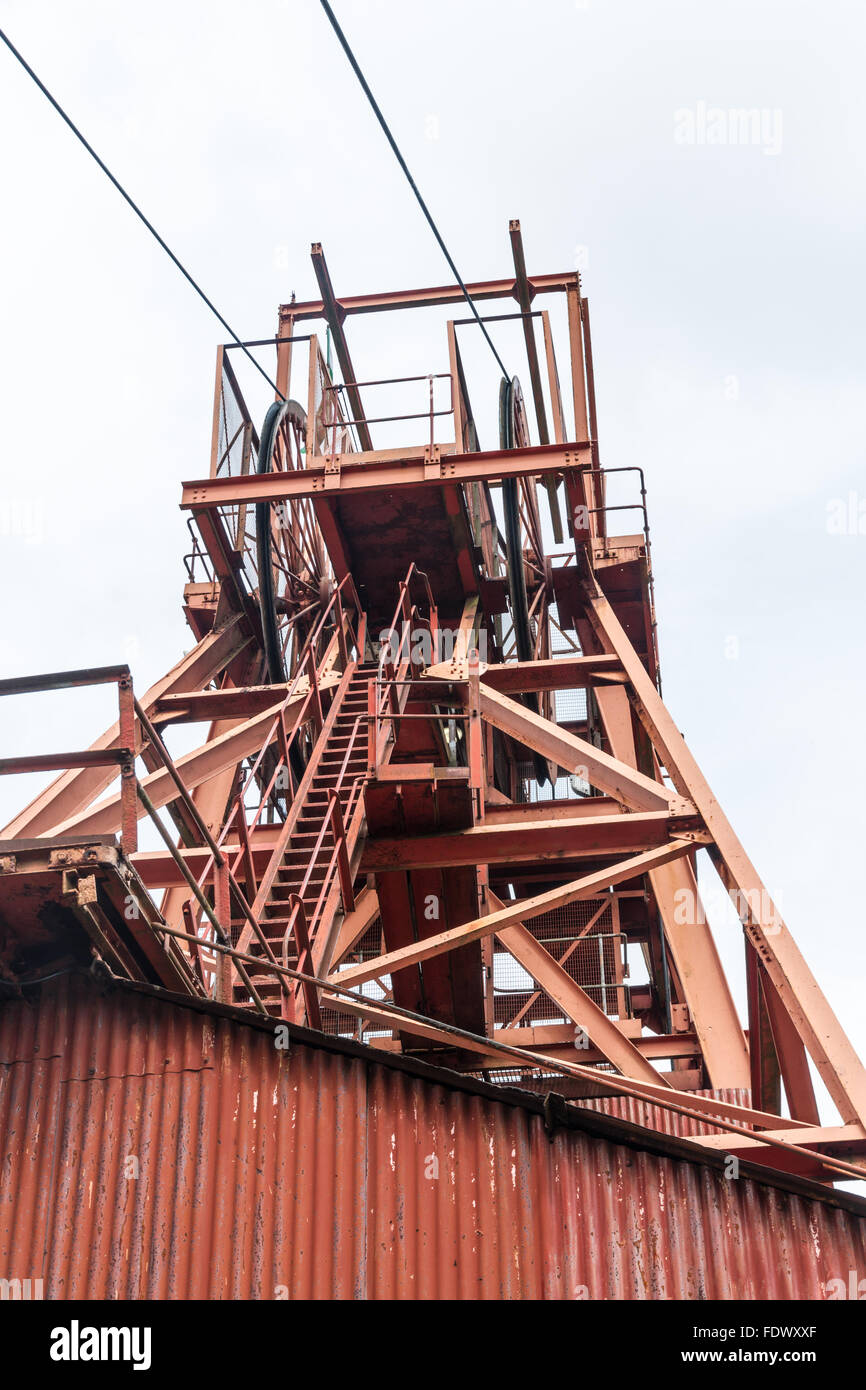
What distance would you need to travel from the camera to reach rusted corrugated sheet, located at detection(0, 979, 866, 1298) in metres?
7.38

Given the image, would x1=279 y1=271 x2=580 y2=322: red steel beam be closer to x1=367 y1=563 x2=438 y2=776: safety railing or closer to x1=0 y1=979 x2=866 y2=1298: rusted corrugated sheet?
x1=367 y1=563 x2=438 y2=776: safety railing

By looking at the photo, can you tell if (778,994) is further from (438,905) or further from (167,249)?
(167,249)

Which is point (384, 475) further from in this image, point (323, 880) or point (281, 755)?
point (323, 880)

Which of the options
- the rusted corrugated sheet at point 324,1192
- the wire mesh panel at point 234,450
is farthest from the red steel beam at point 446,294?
the rusted corrugated sheet at point 324,1192

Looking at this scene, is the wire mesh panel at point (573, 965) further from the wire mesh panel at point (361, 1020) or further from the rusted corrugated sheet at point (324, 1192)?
the rusted corrugated sheet at point (324, 1192)

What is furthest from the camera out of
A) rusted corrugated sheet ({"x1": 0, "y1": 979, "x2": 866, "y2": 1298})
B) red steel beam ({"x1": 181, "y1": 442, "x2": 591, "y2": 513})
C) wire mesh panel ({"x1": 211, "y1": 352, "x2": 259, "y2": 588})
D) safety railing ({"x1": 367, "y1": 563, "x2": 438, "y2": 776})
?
wire mesh panel ({"x1": 211, "y1": 352, "x2": 259, "y2": 588})

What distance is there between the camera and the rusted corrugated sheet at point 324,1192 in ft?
24.2

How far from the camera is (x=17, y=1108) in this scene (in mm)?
7875

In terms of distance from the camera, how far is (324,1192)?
299 inches

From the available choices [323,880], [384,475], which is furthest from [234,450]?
[323,880]

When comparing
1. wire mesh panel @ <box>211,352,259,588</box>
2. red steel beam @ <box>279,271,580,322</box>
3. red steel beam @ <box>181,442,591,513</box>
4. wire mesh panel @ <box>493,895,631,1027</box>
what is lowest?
wire mesh panel @ <box>493,895,631,1027</box>

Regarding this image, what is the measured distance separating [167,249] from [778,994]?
7255 mm

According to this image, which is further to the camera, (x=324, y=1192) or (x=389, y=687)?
(x=389, y=687)

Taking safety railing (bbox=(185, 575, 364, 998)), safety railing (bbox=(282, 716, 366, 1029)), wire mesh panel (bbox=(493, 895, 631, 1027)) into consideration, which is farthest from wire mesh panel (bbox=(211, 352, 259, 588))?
wire mesh panel (bbox=(493, 895, 631, 1027))
